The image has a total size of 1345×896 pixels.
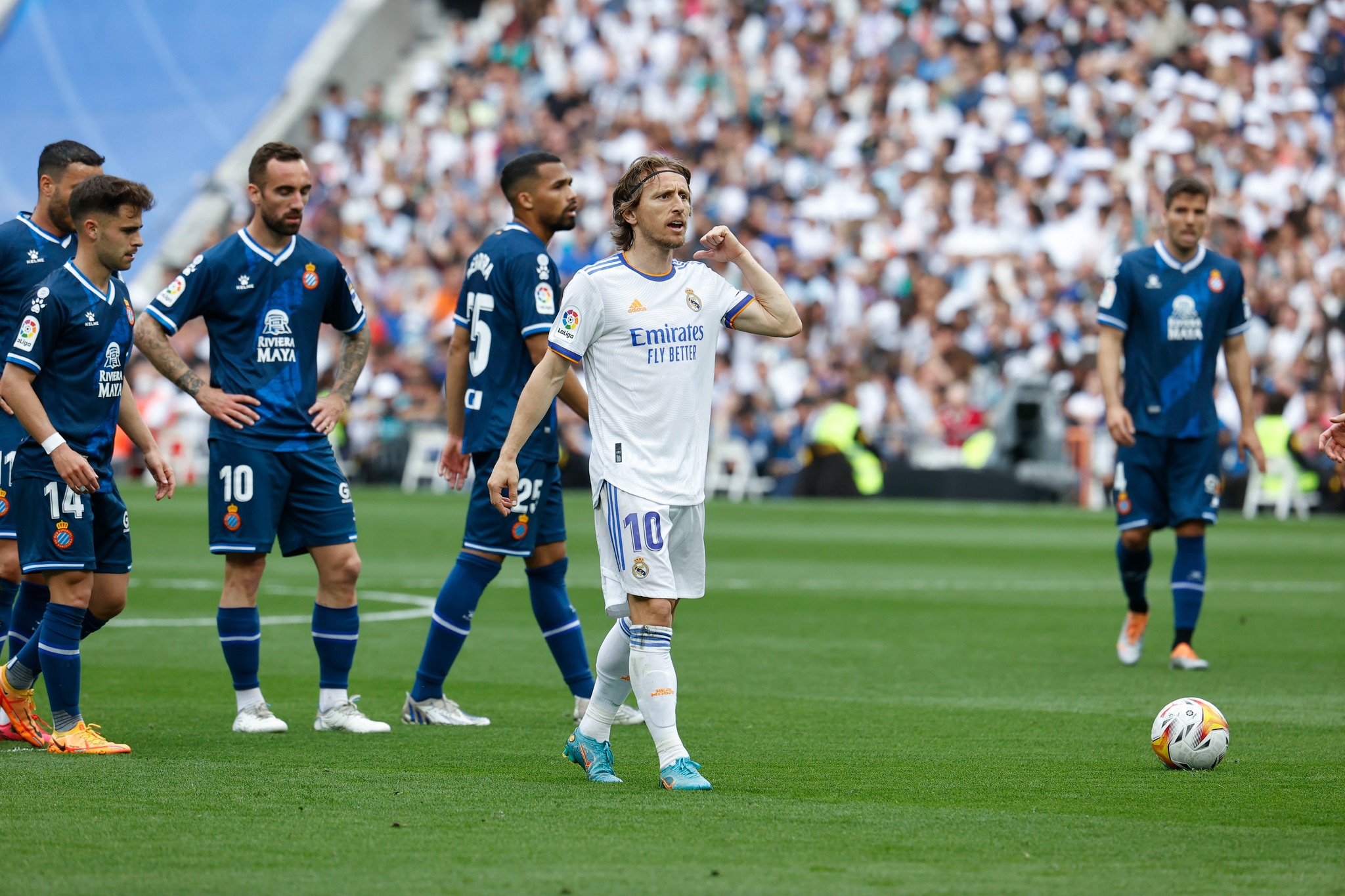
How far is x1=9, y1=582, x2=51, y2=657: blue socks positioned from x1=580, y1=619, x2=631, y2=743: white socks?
2.46 meters

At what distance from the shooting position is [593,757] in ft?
20.2

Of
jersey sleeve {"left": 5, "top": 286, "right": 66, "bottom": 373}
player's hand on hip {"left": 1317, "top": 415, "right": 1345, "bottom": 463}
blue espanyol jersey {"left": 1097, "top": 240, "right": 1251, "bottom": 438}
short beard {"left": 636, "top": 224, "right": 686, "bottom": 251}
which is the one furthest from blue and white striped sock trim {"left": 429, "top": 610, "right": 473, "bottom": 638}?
blue espanyol jersey {"left": 1097, "top": 240, "right": 1251, "bottom": 438}

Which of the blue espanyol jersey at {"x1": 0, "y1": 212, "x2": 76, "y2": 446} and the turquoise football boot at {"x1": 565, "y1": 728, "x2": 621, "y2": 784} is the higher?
the blue espanyol jersey at {"x1": 0, "y1": 212, "x2": 76, "y2": 446}

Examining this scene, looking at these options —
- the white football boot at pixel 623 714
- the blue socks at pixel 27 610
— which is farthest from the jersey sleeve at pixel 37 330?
the white football boot at pixel 623 714

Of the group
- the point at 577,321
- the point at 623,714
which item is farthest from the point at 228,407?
the point at 623,714

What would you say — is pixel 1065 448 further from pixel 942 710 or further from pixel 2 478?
pixel 2 478

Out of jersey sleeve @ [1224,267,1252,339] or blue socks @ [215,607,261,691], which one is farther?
jersey sleeve @ [1224,267,1252,339]

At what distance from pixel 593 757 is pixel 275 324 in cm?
249

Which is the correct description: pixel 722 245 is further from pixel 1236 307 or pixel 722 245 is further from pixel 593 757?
pixel 1236 307

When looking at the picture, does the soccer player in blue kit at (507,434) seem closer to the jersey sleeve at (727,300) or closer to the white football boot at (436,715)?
the white football boot at (436,715)

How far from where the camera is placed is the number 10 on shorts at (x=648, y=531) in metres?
6.00

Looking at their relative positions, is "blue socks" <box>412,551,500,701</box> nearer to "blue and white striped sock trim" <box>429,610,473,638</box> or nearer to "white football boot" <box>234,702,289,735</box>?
"blue and white striped sock trim" <box>429,610,473,638</box>

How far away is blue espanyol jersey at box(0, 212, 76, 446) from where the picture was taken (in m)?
7.58

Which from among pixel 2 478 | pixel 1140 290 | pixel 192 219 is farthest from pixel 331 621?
pixel 192 219
